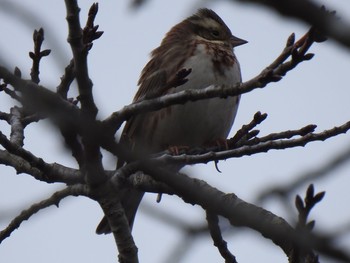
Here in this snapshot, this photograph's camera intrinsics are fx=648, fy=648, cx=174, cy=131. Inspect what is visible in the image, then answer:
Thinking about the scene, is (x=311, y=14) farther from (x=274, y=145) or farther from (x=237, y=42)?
(x=237, y=42)

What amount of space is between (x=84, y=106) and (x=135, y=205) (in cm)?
338

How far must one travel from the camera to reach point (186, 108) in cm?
605

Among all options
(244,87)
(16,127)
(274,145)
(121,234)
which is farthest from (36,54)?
(244,87)

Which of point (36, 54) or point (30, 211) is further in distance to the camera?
point (36, 54)

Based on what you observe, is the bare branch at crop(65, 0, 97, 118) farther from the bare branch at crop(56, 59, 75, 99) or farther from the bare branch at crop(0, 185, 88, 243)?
the bare branch at crop(56, 59, 75, 99)

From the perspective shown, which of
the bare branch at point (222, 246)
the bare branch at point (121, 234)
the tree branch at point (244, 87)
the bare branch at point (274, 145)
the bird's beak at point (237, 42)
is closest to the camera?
the tree branch at point (244, 87)

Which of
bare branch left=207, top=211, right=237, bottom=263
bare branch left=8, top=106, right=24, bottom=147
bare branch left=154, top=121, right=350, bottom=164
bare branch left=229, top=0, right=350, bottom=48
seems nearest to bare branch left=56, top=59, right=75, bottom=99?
bare branch left=8, top=106, right=24, bottom=147

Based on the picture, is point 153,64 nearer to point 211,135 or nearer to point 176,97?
point 211,135

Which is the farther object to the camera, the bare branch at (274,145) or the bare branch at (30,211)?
the bare branch at (30,211)

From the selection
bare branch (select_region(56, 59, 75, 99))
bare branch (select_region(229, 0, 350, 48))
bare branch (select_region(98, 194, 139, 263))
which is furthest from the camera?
bare branch (select_region(56, 59, 75, 99))

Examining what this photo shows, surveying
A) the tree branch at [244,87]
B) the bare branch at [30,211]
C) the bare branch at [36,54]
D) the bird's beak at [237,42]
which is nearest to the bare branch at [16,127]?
the bare branch at [36,54]

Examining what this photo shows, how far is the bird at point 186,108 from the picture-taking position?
6043 millimetres

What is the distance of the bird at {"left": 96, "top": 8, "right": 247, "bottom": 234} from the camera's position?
6.04 m

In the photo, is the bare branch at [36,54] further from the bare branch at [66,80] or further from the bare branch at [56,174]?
the bare branch at [56,174]
